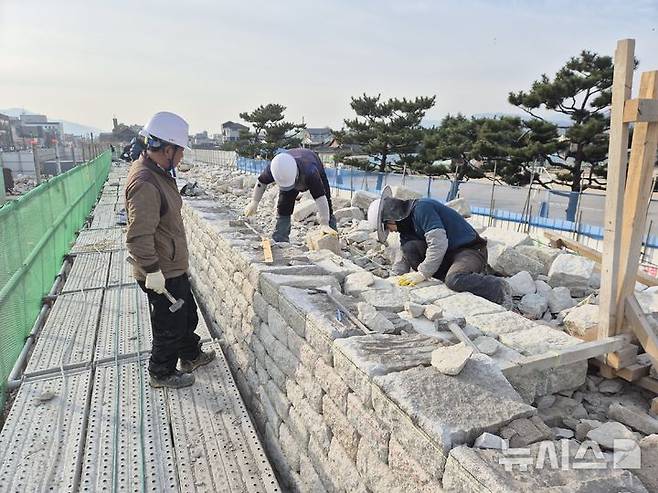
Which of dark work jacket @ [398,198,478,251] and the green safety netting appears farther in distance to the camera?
dark work jacket @ [398,198,478,251]

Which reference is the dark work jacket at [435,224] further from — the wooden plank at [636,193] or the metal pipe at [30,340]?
the metal pipe at [30,340]

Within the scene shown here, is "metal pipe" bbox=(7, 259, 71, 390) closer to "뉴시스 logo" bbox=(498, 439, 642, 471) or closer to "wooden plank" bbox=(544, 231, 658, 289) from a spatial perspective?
"뉴시스 logo" bbox=(498, 439, 642, 471)

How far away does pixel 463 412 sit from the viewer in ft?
6.06

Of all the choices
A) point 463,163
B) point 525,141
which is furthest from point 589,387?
point 463,163

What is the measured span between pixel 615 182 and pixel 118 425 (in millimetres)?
3848

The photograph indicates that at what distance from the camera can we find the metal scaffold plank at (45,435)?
2852 millimetres

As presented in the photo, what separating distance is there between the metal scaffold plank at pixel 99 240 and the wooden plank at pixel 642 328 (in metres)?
7.79

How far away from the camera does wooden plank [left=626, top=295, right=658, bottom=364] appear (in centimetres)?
301

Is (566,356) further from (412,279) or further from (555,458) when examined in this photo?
(412,279)

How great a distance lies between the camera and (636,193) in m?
3.07

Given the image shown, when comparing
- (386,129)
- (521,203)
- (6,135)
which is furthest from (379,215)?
(6,135)

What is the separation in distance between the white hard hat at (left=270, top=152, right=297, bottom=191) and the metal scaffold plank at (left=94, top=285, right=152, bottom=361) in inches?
91.3

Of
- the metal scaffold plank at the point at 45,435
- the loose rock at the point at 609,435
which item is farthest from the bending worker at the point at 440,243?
the metal scaffold plank at the point at 45,435

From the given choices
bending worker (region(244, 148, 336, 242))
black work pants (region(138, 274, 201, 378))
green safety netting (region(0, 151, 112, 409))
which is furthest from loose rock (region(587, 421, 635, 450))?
green safety netting (region(0, 151, 112, 409))
